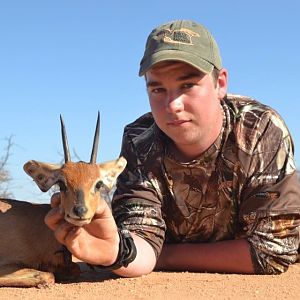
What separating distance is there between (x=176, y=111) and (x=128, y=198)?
1126mm

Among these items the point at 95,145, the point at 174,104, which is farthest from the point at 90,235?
the point at 174,104

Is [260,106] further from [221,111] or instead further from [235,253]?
[235,253]

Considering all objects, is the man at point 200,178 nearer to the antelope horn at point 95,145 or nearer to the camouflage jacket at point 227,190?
the camouflage jacket at point 227,190

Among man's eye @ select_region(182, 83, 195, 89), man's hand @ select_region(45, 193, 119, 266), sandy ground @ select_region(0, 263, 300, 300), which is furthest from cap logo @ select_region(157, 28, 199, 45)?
sandy ground @ select_region(0, 263, 300, 300)

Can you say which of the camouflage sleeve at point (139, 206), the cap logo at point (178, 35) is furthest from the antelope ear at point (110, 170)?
the cap logo at point (178, 35)

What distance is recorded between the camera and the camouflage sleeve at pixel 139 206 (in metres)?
6.22

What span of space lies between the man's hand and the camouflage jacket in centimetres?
87

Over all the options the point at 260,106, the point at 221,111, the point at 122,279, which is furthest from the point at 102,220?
the point at 260,106

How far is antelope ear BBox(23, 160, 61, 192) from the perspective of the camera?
550 centimetres

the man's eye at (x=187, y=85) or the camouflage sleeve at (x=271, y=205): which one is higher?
the man's eye at (x=187, y=85)

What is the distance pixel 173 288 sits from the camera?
5566 millimetres

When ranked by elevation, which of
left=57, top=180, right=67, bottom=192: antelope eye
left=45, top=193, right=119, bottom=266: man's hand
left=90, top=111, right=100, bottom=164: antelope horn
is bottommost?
left=45, top=193, right=119, bottom=266: man's hand

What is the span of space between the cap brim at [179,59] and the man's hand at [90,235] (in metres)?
1.44

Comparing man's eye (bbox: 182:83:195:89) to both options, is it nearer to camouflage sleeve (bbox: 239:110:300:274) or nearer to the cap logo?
the cap logo
